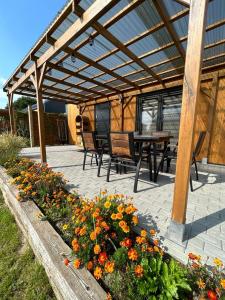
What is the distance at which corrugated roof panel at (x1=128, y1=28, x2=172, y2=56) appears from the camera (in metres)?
2.44

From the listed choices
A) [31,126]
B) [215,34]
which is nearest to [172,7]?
[215,34]

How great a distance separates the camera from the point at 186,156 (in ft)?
3.84

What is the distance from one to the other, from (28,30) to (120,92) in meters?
3.25

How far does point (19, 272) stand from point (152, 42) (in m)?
3.58

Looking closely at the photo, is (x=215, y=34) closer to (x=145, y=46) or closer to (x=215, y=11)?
(x=215, y=11)

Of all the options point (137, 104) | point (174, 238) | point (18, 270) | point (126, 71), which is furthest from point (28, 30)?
point (174, 238)

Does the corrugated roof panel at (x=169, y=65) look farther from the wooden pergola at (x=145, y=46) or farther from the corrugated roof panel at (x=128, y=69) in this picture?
the corrugated roof panel at (x=128, y=69)

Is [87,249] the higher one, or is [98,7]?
[98,7]

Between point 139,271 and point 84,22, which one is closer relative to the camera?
point 139,271

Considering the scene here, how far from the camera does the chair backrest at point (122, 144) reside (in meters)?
2.32

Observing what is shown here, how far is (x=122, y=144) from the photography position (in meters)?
2.45

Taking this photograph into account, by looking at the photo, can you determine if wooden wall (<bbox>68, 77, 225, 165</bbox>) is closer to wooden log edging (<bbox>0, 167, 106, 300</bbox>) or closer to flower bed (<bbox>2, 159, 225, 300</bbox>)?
flower bed (<bbox>2, 159, 225, 300</bbox>)

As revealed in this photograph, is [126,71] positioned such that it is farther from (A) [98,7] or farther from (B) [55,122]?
(B) [55,122]

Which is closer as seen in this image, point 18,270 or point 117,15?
point 18,270
